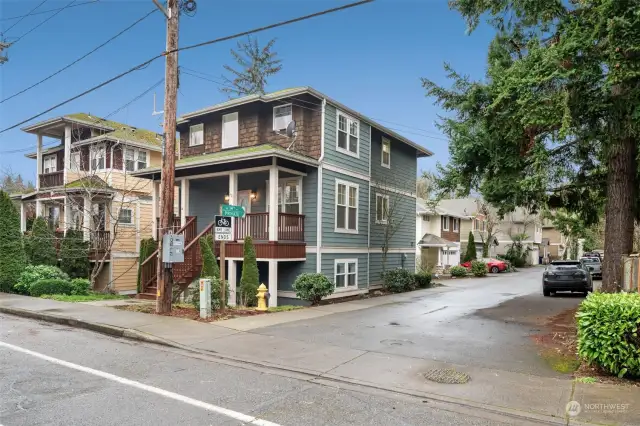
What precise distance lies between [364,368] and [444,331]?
404cm

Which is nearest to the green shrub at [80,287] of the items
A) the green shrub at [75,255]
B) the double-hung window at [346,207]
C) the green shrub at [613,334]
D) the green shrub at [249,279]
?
the green shrub at [75,255]

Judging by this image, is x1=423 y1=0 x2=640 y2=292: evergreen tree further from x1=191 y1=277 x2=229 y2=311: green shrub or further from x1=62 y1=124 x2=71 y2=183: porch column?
x1=62 y1=124 x2=71 y2=183: porch column

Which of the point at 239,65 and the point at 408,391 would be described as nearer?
the point at 408,391

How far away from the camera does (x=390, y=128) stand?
21594 millimetres

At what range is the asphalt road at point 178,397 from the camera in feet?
16.3

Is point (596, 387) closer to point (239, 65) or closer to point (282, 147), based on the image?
point (282, 147)

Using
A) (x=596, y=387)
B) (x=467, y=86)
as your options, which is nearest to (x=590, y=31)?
(x=467, y=86)

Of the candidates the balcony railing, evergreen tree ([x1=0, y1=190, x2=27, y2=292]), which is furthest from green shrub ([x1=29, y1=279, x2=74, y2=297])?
the balcony railing

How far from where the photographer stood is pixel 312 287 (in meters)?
15.3

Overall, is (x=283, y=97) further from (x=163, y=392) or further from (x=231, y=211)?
(x=163, y=392)

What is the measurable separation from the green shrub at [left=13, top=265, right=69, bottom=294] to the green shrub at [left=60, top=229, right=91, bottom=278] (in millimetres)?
2500

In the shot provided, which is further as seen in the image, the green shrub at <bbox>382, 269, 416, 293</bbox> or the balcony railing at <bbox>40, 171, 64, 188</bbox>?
the balcony railing at <bbox>40, 171, 64, 188</bbox>

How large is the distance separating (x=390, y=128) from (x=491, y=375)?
16161 millimetres

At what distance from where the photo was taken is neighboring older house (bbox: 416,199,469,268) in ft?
119
